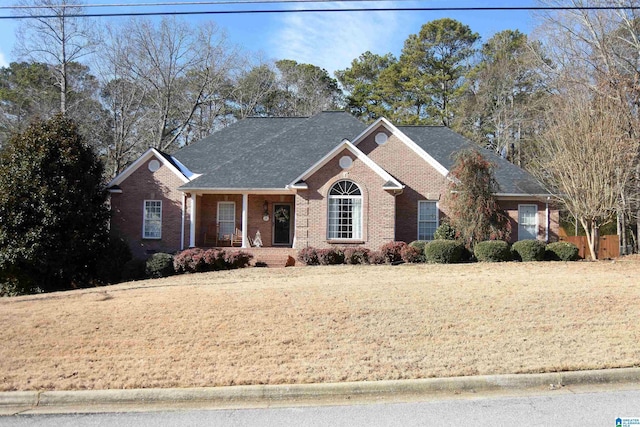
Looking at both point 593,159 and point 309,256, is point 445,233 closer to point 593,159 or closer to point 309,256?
point 309,256

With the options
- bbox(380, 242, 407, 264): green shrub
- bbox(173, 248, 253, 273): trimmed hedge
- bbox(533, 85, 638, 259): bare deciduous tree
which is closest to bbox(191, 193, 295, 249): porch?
bbox(173, 248, 253, 273): trimmed hedge

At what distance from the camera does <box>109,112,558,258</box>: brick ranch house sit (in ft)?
70.8

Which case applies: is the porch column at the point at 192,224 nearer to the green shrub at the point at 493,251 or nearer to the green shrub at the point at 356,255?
the green shrub at the point at 356,255

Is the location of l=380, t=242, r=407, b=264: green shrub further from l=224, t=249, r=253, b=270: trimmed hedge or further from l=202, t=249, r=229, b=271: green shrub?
l=202, t=249, r=229, b=271: green shrub

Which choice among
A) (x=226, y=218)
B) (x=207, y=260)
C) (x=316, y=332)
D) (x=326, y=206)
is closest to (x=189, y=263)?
(x=207, y=260)

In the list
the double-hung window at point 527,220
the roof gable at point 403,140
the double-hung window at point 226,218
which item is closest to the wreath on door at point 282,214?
the double-hung window at point 226,218

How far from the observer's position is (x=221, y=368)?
8.15 m

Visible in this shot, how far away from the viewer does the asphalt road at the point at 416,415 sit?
6.32 metres

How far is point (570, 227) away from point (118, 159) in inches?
1286

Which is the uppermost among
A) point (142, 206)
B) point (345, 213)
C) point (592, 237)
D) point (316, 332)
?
point (142, 206)

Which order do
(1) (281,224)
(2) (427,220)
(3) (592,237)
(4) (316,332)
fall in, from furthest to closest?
(1) (281,224), (2) (427,220), (3) (592,237), (4) (316,332)

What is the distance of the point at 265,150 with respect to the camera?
2605 cm

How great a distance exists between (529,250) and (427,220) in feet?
16.1

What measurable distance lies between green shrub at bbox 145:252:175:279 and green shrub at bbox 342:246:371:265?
6470 mm
